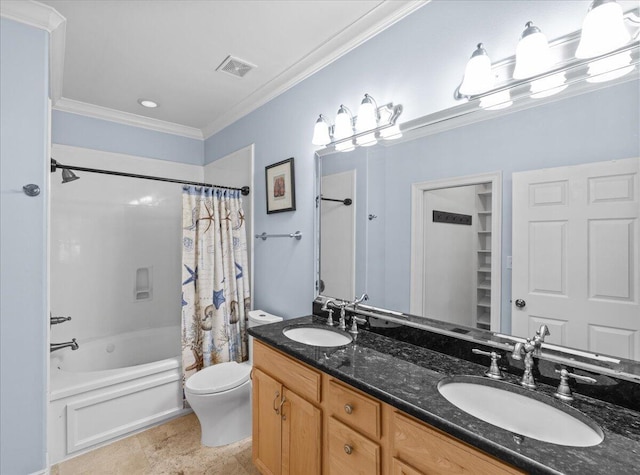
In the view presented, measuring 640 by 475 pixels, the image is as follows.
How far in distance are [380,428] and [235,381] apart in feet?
4.49

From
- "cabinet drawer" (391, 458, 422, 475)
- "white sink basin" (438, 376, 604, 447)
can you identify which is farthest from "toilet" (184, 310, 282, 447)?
"white sink basin" (438, 376, 604, 447)

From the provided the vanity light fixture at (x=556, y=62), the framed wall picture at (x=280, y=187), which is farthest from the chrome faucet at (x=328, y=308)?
the vanity light fixture at (x=556, y=62)

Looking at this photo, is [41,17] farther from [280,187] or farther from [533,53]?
[533,53]

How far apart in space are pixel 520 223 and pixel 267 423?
1488mm

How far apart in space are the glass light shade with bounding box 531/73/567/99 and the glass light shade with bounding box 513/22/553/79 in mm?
34

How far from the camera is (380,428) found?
3.46ft

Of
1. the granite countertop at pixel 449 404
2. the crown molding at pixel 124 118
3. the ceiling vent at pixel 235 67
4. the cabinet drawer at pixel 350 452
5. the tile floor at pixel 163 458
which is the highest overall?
the ceiling vent at pixel 235 67

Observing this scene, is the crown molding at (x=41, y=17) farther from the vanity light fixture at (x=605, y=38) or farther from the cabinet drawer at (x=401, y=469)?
the cabinet drawer at (x=401, y=469)

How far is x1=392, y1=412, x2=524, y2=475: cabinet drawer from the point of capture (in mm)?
785

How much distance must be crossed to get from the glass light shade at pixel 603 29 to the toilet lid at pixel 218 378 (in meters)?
2.37

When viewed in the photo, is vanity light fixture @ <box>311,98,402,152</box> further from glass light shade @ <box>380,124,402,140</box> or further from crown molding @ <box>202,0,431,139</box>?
crown molding @ <box>202,0,431,139</box>

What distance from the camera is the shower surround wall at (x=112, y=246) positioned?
2.79m

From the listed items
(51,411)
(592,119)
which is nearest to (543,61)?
(592,119)

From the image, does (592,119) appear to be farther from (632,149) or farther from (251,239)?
(251,239)
